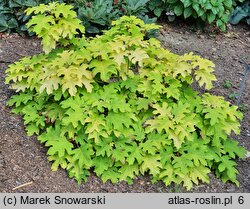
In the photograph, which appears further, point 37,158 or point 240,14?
point 240,14

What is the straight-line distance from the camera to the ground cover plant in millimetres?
4062

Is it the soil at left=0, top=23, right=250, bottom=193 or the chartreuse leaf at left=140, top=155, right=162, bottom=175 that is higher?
the chartreuse leaf at left=140, top=155, right=162, bottom=175

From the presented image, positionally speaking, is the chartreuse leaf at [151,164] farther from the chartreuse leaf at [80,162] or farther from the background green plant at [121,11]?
the background green plant at [121,11]

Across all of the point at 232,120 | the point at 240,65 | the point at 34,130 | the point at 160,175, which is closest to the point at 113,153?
the point at 160,175

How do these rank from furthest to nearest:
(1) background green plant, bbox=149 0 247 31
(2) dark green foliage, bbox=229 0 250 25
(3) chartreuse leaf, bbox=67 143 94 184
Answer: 1. (2) dark green foliage, bbox=229 0 250 25
2. (1) background green plant, bbox=149 0 247 31
3. (3) chartreuse leaf, bbox=67 143 94 184

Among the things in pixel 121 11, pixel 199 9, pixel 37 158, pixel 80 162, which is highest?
pixel 199 9

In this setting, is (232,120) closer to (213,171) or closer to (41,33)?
(213,171)

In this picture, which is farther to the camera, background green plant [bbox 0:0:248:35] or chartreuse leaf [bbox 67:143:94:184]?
background green plant [bbox 0:0:248:35]

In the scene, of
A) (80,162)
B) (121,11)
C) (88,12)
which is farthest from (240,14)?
(80,162)

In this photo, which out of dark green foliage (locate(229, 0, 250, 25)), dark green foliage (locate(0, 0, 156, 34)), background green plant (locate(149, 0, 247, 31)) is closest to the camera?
dark green foliage (locate(0, 0, 156, 34))

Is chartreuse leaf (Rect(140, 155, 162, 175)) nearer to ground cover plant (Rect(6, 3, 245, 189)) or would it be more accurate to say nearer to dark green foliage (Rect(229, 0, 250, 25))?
ground cover plant (Rect(6, 3, 245, 189))

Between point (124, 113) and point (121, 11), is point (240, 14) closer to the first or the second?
point (121, 11)

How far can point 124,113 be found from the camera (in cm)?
415


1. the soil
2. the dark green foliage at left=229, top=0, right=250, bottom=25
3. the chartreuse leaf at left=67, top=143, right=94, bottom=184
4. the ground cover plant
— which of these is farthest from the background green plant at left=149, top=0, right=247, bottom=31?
the chartreuse leaf at left=67, top=143, right=94, bottom=184
